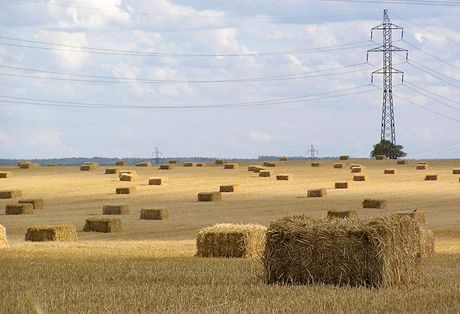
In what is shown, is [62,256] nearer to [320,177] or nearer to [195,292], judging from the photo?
[195,292]

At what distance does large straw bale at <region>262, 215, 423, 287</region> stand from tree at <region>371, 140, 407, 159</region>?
101m

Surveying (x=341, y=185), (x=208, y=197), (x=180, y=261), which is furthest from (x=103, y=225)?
(x=341, y=185)

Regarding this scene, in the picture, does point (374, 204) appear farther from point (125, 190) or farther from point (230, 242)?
point (230, 242)

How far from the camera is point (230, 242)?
28.0 meters

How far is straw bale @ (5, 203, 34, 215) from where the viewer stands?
5084 cm

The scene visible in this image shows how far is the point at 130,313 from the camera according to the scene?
15.8 metres

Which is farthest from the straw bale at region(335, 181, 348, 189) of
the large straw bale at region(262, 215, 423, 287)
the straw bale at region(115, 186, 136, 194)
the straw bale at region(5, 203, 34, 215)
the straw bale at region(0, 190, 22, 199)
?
the large straw bale at region(262, 215, 423, 287)

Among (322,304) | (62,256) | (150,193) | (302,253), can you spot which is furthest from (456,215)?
(322,304)

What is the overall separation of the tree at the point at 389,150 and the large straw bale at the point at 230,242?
94.0 meters

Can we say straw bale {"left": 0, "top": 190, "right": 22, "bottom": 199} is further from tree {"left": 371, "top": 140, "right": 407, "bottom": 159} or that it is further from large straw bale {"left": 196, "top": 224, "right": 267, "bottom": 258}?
tree {"left": 371, "top": 140, "right": 407, "bottom": 159}

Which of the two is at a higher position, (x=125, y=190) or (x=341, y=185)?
(x=341, y=185)

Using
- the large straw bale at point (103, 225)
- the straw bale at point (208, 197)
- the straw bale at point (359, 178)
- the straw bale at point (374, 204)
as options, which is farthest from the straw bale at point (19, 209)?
the straw bale at point (359, 178)

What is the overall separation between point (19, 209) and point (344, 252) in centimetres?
3324

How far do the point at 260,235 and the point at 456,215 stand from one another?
75.8 feet
